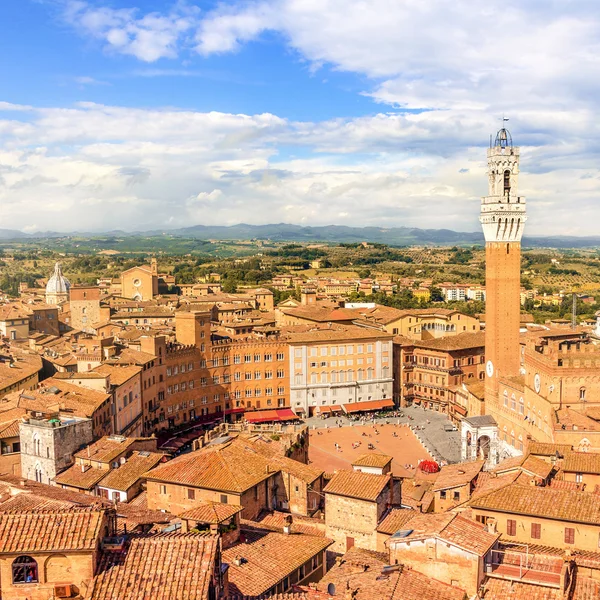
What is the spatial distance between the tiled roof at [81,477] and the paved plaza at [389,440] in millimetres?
20533

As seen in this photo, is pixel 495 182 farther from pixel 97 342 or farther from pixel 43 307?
pixel 43 307

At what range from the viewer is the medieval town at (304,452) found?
16719 millimetres

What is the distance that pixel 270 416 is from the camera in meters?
70.8

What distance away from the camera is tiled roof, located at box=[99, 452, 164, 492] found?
32.9m

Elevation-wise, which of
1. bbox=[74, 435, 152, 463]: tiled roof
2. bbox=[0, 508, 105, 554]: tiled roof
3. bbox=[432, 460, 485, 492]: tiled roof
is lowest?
bbox=[432, 460, 485, 492]: tiled roof

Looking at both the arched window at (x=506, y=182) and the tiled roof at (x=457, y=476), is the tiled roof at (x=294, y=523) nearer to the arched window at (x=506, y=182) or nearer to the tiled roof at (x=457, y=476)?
the tiled roof at (x=457, y=476)

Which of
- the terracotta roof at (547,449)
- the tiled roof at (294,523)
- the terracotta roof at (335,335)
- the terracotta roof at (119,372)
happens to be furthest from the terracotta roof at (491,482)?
the terracotta roof at (335,335)

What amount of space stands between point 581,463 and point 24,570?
27.4 m

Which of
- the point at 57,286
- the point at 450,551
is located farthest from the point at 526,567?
the point at 57,286

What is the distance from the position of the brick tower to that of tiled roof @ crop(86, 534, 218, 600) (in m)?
51.7

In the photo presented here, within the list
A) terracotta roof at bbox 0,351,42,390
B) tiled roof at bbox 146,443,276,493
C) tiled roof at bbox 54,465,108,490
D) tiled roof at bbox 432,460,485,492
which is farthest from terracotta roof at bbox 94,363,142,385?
tiled roof at bbox 432,460,485,492

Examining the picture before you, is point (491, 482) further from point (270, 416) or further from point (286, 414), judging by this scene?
point (286, 414)

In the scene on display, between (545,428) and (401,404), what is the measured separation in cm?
3067

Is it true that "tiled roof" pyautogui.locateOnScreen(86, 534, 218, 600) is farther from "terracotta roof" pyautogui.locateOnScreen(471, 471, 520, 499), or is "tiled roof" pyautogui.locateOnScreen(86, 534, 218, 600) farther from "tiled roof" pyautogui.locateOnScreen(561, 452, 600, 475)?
"tiled roof" pyautogui.locateOnScreen(561, 452, 600, 475)
